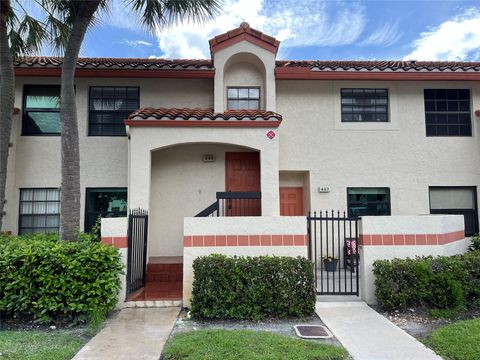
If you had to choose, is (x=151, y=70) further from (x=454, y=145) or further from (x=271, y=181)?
(x=454, y=145)

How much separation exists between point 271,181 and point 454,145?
6.76 m

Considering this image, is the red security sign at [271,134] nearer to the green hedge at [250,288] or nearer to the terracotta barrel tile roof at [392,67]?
the terracotta barrel tile roof at [392,67]

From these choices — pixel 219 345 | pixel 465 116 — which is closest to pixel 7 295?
pixel 219 345

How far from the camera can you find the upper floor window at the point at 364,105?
11.7 m

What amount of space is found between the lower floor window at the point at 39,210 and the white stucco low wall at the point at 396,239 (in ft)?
29.3

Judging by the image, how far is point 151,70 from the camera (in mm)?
10758

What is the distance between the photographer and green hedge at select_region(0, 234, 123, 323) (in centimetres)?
623

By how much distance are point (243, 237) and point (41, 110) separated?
319 inches

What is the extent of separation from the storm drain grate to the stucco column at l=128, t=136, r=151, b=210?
16.7 feet

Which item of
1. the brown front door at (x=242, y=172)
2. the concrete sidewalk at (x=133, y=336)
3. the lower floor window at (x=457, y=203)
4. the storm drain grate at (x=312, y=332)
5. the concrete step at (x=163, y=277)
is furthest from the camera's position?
the lower floor window at (x=457, y=203)

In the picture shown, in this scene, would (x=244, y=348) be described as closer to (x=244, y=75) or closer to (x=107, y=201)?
(x=107, y=201)

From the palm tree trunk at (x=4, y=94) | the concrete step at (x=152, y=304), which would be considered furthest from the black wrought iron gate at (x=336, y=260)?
the palm tree trunk at (x=4, y=94)

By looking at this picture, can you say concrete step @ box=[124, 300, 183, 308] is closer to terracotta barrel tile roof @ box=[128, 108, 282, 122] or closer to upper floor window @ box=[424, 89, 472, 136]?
terracotta barrel tile roof @ box=[128, 108, 282, 122]

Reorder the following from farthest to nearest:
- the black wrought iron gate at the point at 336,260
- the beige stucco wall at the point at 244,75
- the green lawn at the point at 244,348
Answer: the beige stucco wall at the point at 244,75 → the black wrought iron gate at the point at 336,260 → the green lawn at the point at 244,348
